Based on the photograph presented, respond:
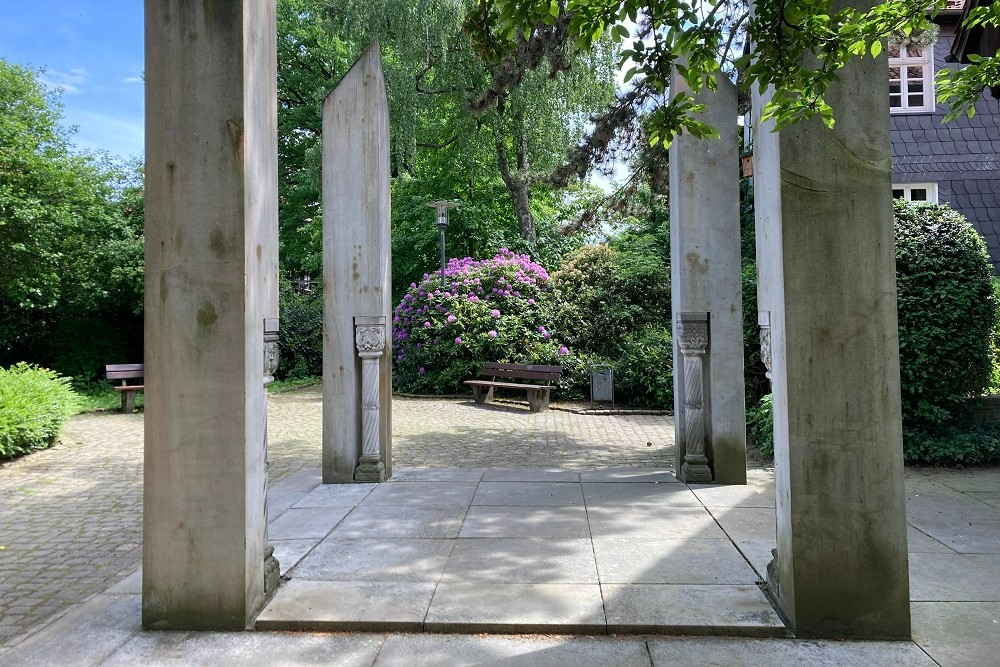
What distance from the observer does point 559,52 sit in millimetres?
10664

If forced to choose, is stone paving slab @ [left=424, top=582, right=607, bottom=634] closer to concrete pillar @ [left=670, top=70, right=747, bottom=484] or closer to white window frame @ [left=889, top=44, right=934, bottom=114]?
concrete pillar @ [left=670, top=70, right=747, bottom=484]

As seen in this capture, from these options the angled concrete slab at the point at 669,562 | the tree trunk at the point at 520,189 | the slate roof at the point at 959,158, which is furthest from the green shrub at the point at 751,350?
the tree trunk at the point at 520,189

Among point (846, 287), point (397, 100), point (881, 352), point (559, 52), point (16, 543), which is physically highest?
point (397, 100)

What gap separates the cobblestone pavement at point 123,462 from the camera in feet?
15.0

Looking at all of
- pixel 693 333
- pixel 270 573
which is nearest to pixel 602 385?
pixel 693 333

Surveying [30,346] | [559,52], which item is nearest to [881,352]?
[559,52]

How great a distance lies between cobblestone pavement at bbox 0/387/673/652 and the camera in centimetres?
458

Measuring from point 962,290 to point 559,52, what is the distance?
6644mm

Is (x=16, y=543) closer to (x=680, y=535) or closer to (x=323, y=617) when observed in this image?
(x=323, y=617)

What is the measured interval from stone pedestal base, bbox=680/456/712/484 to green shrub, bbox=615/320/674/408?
6.73 meters

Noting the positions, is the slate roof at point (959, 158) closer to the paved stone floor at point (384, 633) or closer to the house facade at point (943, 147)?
the house facade at point (943, 147)

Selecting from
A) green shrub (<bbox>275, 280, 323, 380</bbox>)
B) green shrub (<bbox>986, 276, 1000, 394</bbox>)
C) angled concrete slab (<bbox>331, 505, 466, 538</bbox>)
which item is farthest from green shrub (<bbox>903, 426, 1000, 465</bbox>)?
green shrub (<bbox>275, 280, 323, 380</bbox>)

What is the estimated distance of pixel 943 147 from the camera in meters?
14.1

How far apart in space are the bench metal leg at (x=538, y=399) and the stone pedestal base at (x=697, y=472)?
7015mm
